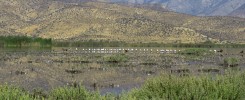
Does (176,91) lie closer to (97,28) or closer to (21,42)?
(21,42)

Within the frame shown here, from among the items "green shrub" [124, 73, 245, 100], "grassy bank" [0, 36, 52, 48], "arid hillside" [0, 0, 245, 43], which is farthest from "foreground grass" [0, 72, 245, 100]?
"arid hillside" [0, 0, 245, 43]

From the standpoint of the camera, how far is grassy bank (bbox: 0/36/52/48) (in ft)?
382

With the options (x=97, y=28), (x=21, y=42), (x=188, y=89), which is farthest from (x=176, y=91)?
(x=97, y=28)

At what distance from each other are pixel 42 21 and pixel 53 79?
150319 millimetres

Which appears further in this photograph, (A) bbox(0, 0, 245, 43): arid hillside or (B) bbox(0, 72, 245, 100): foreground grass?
(A) bbox(0, 0, 245, 43): arid hillside

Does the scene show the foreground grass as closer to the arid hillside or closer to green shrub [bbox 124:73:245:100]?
green shrub [bbox 124:73:245:100]

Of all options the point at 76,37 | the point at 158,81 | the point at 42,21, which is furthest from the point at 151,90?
the point at 42,21

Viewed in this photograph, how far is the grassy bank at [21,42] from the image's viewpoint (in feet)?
382

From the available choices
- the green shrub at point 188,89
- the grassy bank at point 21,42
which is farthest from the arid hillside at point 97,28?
the green shrub at point 188,89

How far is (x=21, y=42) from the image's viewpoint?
120000mm

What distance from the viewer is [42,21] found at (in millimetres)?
183250

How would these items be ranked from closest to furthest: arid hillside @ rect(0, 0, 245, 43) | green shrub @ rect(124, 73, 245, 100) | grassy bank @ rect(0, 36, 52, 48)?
green shrub @ rect(124, 73, 245, 100), grassy bank @ rect(0, 36, 52, 48), arid hillside @ rect(0, 0, 245, 43)

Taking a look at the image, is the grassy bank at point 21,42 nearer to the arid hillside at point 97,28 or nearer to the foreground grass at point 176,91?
the arid hillside at point 97,28

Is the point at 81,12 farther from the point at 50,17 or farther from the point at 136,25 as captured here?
the point at 136,25
